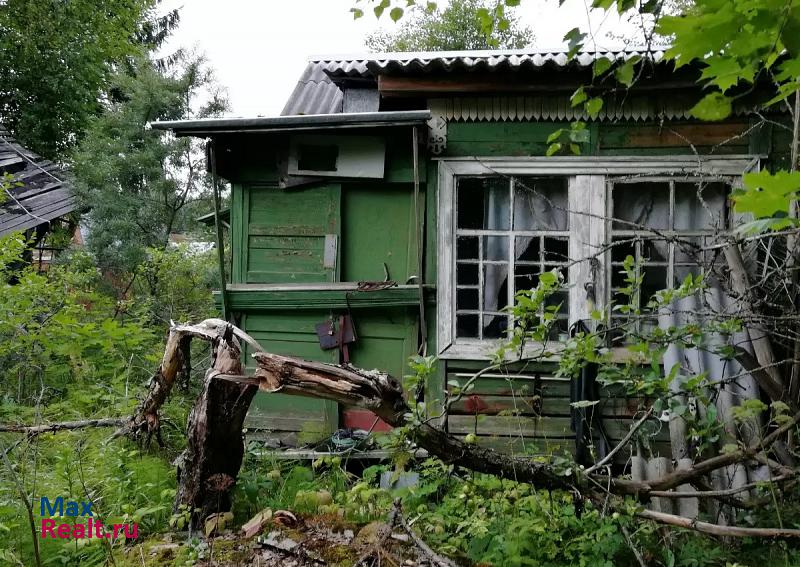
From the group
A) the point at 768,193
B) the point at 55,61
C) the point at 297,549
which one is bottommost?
the point at 297,549

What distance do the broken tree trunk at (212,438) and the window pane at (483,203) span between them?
2.61m

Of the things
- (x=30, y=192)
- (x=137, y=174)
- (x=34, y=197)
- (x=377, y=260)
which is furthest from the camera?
(x=30, y=192)

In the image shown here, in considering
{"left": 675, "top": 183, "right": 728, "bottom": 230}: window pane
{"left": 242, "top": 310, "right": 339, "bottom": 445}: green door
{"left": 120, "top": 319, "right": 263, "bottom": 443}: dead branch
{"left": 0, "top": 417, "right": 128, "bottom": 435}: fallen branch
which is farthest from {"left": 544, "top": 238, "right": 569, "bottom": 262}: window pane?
{"left": 0, "top": 417, "right": 128, "bottom": 435}: fallen branch

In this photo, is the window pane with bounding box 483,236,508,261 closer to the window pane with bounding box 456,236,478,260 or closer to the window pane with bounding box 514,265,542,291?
the window pane with bounding box 456,236,478,260

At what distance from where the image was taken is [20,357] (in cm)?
582

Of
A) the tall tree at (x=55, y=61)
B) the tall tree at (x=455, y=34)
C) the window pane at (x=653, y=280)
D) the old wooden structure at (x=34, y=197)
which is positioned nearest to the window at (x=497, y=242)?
the window pane at (x=653, y=280)

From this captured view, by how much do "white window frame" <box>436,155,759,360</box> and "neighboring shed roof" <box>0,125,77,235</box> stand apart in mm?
7460

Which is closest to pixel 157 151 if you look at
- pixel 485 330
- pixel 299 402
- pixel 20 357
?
pixel 20 357

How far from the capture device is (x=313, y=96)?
6078mm

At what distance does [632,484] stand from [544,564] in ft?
2.00

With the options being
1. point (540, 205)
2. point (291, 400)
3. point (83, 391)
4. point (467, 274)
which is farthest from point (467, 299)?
point (83, 391)

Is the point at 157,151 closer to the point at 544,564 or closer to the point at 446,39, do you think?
the point at 544,564

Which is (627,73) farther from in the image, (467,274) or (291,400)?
(291,400)

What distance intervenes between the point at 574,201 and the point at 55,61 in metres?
16.1
